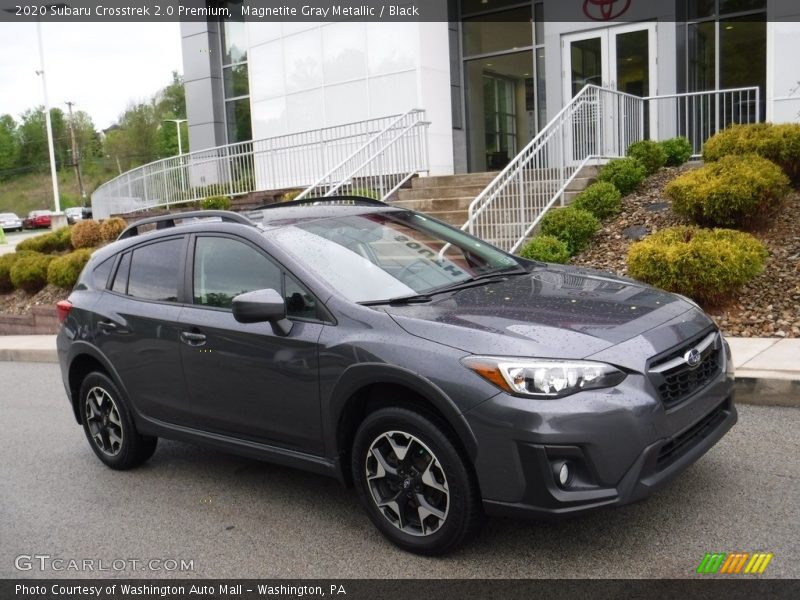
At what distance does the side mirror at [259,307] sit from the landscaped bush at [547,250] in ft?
19.3

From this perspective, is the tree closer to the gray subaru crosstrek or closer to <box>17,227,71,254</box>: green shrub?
<box>17,227,71,254</box>: green shrub

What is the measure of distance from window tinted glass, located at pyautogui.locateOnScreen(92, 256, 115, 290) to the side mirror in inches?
82.2

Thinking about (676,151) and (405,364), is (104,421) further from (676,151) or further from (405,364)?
(676,151)

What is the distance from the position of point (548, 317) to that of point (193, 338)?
2.17 meters

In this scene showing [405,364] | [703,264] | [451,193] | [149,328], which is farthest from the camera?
[451,193]

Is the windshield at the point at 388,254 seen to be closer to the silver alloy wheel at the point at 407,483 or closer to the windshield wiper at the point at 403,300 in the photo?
the windshield wiper at the point at 403,300

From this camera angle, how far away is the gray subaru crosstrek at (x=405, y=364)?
3.39 meters

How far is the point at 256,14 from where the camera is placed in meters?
21.4

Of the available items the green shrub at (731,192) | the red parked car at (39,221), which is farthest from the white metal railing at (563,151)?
the red parked car at (39,221)

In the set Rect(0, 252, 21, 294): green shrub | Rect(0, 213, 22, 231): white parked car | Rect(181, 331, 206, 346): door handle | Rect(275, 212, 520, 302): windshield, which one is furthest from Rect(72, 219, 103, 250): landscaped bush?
Rect(0, 213, 22, 231): white parked car

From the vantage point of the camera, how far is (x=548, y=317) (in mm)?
3811

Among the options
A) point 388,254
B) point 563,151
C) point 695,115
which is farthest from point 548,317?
point 695,115

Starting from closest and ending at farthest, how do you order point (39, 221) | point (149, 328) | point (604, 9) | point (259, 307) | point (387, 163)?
point (259, 307) → point (149, 328) → point (387, 163) → point (604, 9) → point (39, 221)

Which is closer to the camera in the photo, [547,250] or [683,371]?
[683,371]
